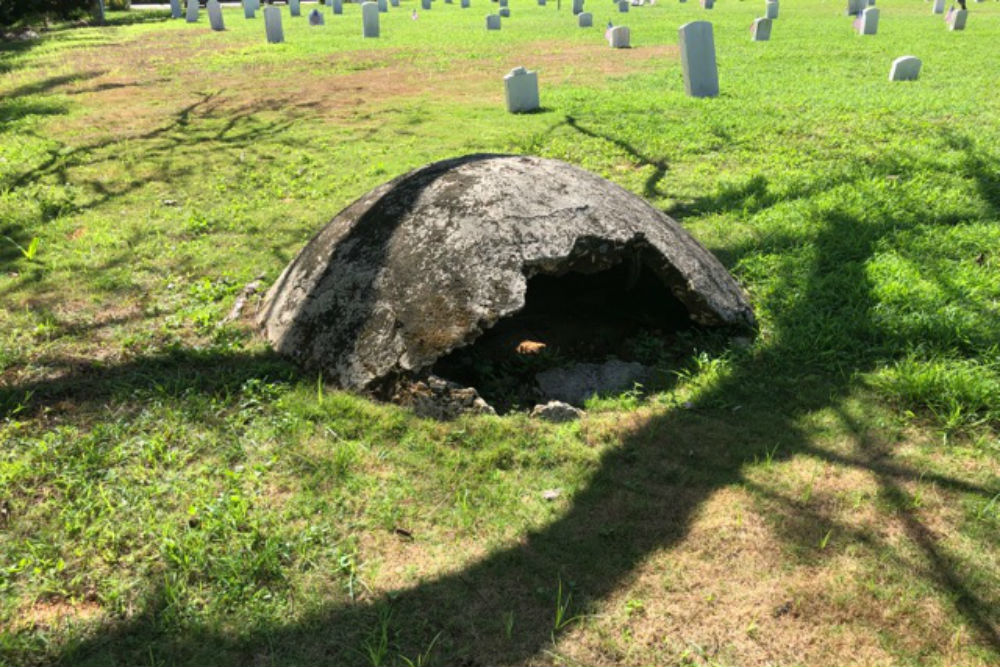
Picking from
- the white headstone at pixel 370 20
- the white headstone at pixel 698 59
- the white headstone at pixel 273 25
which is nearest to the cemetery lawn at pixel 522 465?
the white headstone at pixel 698 59

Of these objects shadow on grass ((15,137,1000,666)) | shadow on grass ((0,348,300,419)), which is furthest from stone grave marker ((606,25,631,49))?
shadow on grass ((0,348,300,419))

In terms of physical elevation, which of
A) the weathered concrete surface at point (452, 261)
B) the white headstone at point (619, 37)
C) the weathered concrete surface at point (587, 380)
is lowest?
the weathered concrete surface at point (587, 380)

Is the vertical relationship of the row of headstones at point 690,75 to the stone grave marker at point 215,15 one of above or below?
below

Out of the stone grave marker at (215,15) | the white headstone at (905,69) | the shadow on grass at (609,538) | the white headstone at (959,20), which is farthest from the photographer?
the stone grave marker at (215,15)

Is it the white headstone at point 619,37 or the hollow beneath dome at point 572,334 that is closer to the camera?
the hollow beneath dome at point 572,334

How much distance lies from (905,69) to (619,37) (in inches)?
322

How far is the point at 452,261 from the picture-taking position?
3.73 meters

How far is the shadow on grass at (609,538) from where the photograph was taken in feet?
7.90

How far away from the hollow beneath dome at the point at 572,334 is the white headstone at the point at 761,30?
16.6 metres

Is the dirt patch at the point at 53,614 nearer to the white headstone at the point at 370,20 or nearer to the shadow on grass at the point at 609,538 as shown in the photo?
the shadow on grass at the point at 609,538

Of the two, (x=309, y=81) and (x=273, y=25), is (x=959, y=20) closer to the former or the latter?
(x=309, y=81)

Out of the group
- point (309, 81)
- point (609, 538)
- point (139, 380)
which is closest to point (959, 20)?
point (309, 81)

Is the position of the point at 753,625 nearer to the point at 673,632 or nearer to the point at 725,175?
the point at 673,632

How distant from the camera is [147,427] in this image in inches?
141
